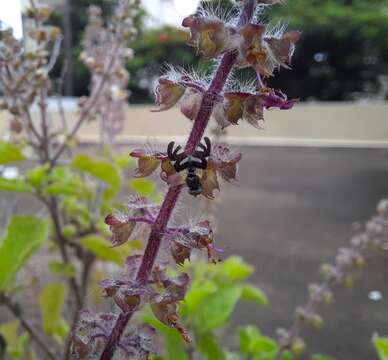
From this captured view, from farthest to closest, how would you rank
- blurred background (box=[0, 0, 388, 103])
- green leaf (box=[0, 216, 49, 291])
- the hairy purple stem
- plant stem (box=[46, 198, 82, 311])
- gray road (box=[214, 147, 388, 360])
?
blurred background (box=[0, 0, 388, 103]) < gray road (box=[214, 147, 388, 360]) < plant stem (box=[46, 198, 82, 311]) < green leaf (box=[0, 216, 49, 291]) < the hairy purple stem

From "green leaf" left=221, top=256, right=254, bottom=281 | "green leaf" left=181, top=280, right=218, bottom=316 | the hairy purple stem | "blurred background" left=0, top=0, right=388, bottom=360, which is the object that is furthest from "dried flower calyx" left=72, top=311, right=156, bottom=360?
"green leaf" left=221, top=256, right=254, bottom=281

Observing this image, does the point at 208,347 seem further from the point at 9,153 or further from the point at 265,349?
the point at 9,153

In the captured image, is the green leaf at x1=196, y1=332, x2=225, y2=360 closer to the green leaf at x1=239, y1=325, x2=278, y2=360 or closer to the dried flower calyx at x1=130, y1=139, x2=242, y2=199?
the green leaf at x1=239, y1=325, x2=278, y2=360

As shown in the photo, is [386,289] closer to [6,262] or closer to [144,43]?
[6,262]

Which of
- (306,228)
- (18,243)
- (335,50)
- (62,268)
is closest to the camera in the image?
(18,243)

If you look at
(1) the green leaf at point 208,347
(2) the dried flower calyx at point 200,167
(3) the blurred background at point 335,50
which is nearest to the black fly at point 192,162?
(2) the dried flower calyx at point 200,167

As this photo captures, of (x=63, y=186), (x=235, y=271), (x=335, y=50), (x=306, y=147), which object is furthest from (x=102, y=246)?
(x=335, y=50)

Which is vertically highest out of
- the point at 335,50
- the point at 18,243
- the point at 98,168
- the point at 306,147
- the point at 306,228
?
the point at 335,50
